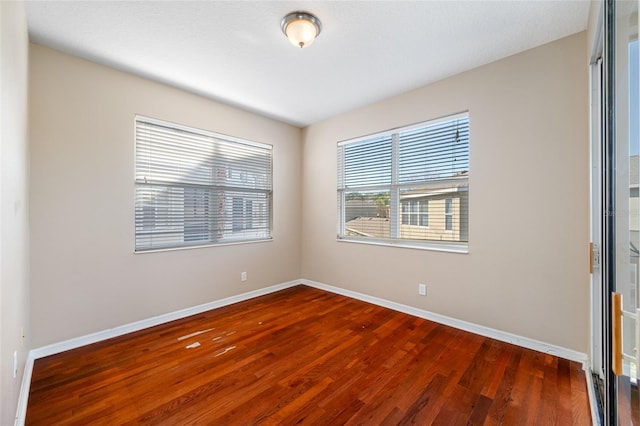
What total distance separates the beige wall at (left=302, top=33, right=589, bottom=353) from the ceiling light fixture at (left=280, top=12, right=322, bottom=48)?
5.21 feet

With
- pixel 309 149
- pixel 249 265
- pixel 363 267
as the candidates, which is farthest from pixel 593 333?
pixel 309 149

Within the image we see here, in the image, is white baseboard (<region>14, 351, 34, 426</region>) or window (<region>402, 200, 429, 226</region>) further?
window (<region>402, 200, 429, 226</region>)

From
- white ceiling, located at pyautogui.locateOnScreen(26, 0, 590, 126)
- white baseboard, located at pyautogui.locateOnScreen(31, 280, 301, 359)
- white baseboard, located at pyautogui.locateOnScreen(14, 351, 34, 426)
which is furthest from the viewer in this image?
white baseboard, located at pyautogui.locateOnScreen(31, 280, 301, 359)

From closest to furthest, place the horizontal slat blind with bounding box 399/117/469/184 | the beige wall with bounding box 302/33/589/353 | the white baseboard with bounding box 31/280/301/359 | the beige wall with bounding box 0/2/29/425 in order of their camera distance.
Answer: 1. the beige wall with bounding box 0/2/29/425
2. the beige wall with bounding box 302/33/589/353
3. the white baseboard with bounding box 31/280/301/359
4. the horizontal slat blind with bounding box 399/117/469/184

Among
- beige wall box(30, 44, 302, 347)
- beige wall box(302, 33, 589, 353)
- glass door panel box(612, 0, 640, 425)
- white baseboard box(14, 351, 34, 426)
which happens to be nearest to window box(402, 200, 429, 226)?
beige wall box(302, 33, 589, 353)

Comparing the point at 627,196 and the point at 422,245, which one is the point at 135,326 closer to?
the point at 422,245

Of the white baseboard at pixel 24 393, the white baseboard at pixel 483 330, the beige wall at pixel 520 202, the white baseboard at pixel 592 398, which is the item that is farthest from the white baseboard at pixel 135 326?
the white baseboard at pixel 592 398

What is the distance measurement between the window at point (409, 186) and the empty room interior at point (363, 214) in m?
0.03

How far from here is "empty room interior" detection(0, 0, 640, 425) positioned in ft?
5.31

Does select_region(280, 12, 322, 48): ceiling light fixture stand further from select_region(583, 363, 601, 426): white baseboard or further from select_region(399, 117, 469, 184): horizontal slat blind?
select_region(583, 363, 601, 426): white baseboard

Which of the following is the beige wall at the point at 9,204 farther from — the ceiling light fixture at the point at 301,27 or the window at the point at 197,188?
the ceiling light fixture at the point at 301,27

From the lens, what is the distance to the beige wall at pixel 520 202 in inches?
86.2

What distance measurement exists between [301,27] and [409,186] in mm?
2066

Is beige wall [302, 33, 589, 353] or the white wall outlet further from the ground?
beige wall [302, 33, 589, 353]
